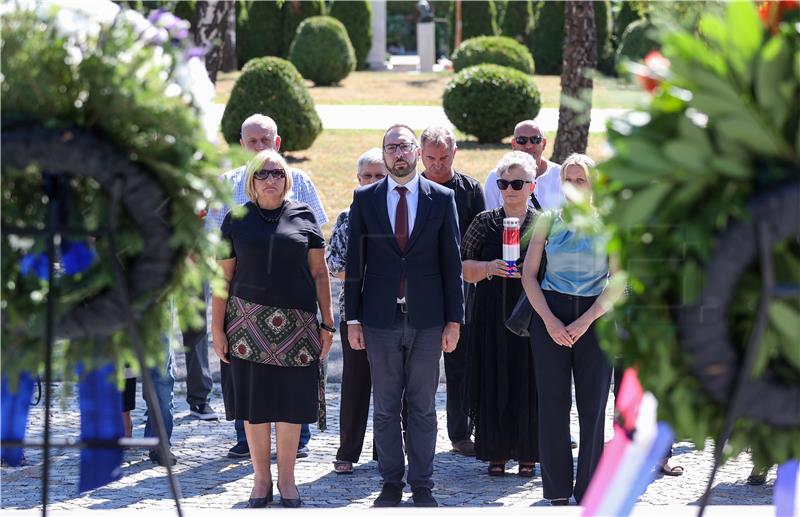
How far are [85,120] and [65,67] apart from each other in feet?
0.48

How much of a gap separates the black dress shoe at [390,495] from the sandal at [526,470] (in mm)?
877

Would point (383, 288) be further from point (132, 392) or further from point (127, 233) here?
point (127, 233)

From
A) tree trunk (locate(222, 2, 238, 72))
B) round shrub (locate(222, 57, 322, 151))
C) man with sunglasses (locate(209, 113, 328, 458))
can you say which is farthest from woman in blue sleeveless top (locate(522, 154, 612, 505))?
tree trunk (locate(222, 2, 238, 72))

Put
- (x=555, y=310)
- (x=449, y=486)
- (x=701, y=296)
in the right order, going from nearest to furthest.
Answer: (x=701, y=296)
(x=555, y=310)
(x=449, y=486)

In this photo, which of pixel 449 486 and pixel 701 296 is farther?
Result: pixel 449 486

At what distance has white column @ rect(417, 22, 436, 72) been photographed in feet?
111

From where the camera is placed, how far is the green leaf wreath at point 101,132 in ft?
10.6

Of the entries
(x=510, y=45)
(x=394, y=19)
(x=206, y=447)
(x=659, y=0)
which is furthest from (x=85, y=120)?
(x=394, y=19)

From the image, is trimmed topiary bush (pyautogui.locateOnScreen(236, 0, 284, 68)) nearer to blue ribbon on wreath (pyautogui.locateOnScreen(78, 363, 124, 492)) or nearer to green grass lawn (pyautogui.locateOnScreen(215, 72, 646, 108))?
green grass lawn (pyautogui.locateOnScreen(215, 72, 646, 108))

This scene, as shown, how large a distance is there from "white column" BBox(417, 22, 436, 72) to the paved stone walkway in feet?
88.3

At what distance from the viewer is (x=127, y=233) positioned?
3.35m

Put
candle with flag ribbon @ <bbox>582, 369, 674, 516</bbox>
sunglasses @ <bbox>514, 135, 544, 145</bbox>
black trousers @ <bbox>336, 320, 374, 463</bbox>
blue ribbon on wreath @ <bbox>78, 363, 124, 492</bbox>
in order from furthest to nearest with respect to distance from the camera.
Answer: sunglasses @ <bbox>514, 135, 544, 145</bbox>, black trousers @ <bbox>336, 320, 374, 463</bbox>, blue ribbon on wreath @ <bbox>78, 363, 124, 492</bbox>, candle with flag ribbon @ <bbox>582, 369, 674, 516</bbox>

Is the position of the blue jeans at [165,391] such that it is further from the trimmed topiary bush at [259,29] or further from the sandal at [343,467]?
the trimmed topiary bush at [259,29]

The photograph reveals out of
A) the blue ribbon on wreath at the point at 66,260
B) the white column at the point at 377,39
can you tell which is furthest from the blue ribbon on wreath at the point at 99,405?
the white column at the point at 377,39
